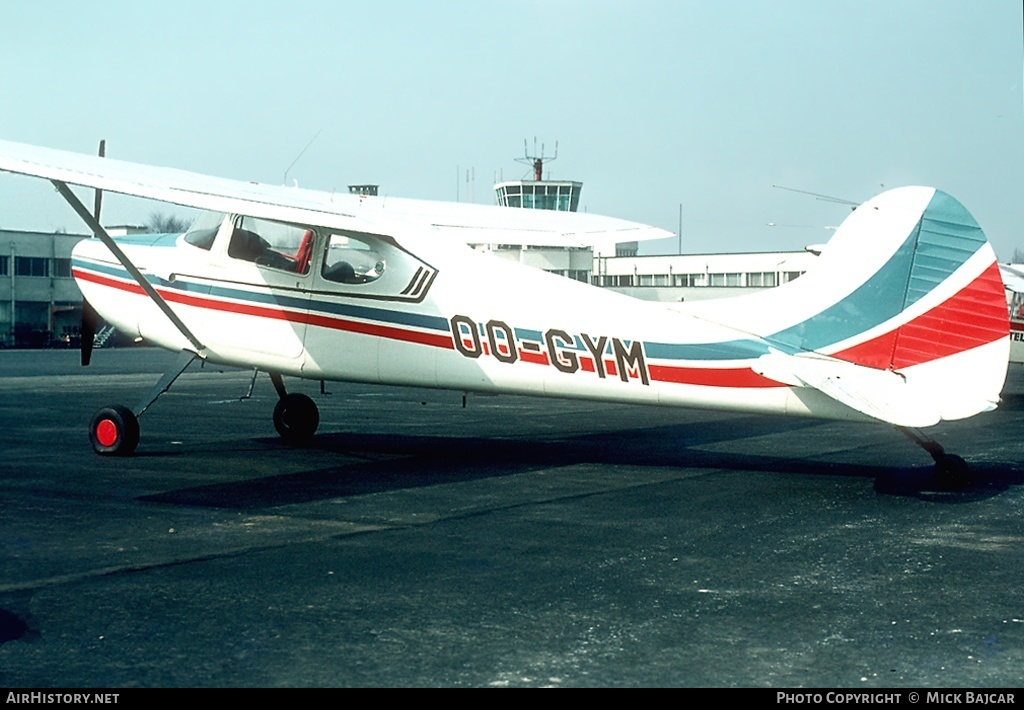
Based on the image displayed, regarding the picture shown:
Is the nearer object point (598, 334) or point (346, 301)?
point (598, 334)

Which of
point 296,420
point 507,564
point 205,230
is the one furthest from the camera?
point 296,420

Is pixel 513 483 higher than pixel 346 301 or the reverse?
the reverse

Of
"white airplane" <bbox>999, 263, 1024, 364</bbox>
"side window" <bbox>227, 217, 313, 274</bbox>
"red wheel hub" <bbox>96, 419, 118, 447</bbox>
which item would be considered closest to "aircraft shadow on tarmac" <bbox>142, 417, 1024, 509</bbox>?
"red wheel hub" <bbox>96, 419, 118, 447</bbox>

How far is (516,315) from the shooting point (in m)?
9.55

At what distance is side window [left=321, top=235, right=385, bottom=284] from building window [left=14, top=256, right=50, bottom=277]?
6233 cm

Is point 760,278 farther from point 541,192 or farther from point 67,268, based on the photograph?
point 67,268

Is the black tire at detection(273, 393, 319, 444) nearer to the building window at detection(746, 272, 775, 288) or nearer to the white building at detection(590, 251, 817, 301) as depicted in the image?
the white building at detection(590, 251, 817, 301)


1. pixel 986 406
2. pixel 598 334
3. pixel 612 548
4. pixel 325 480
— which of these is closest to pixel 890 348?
pixel 986 406

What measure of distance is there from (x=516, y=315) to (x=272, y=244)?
287cm

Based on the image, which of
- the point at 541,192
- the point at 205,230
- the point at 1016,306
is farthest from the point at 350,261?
the point at 541,192

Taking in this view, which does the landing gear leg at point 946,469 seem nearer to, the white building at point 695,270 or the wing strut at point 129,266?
the wing strut at point 129,266

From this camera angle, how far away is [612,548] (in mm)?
6723
